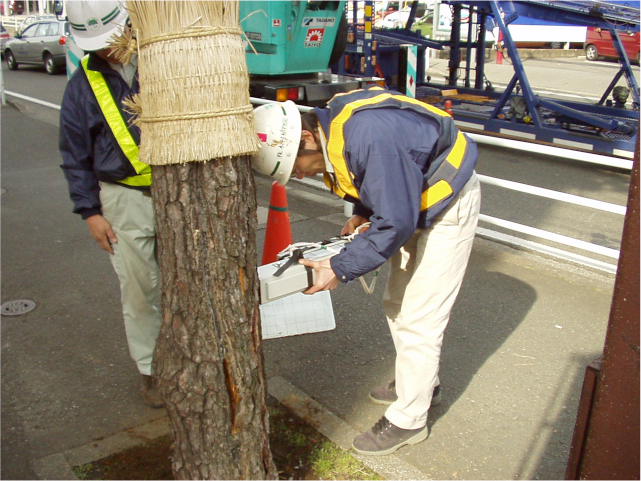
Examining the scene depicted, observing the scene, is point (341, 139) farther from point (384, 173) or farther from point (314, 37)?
point (314, 37)

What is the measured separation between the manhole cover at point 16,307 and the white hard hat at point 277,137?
255cm

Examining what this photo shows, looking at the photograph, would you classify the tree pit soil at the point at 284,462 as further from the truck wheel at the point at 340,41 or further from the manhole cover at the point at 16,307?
the truck wheel at the point at 340,41

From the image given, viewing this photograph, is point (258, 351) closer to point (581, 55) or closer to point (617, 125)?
point (617, 125)

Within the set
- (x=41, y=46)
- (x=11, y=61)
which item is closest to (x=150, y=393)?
(x=41, y=46)

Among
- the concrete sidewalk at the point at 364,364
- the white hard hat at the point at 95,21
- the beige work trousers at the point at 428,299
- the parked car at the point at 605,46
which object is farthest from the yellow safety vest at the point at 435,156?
the parked car at the point at 605,46

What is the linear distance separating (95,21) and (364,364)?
84.7 inches

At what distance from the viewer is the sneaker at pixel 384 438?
257 centimetres

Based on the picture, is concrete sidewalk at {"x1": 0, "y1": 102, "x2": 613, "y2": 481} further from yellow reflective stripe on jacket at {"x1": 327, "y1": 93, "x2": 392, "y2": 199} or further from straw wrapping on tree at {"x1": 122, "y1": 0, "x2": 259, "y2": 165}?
straw wrapping on tree at {"x1": 122, "y1": 0, "x2": 259, "y2": 165}

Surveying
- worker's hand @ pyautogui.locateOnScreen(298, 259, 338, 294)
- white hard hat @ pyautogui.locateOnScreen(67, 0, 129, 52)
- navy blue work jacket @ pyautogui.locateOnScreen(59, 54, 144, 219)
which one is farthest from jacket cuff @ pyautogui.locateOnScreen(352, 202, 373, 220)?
white hard hat @ pyautogui.locateOnScreen(67, 0, 129, 52)

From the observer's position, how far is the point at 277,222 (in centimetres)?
376

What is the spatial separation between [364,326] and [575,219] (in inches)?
119

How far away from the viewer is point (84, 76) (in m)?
2.44

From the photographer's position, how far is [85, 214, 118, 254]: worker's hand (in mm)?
2621

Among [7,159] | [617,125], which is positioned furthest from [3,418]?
[617,125]
